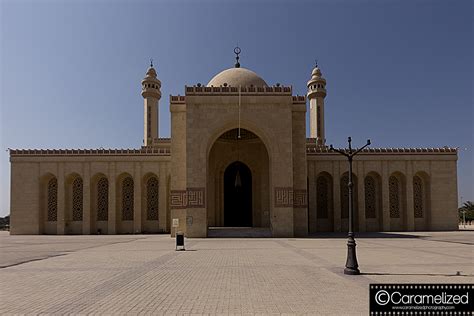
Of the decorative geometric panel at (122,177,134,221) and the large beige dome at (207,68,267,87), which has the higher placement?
the large beige dome at (207,68,267,87)

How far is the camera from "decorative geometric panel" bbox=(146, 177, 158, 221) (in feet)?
92.0

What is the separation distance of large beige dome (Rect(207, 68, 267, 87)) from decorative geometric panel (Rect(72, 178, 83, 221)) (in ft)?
41.2

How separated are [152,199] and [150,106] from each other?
30.7 feet

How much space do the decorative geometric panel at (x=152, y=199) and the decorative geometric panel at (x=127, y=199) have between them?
1.15 metres

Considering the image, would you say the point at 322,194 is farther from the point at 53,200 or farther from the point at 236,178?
the point at 53,200

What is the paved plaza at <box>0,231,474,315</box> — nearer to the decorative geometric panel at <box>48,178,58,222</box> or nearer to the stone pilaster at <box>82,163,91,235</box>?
the stone pilaster at <box>82,163,91,235</box>

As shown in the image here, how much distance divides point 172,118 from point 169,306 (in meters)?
18.8

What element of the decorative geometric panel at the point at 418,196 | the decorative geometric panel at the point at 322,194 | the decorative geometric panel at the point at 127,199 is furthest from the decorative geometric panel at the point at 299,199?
the decorative geometric panel at the point at 127,199

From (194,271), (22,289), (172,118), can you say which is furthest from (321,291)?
(172,118)

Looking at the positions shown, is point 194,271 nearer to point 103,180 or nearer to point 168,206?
point 168,206

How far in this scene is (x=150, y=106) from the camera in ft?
110

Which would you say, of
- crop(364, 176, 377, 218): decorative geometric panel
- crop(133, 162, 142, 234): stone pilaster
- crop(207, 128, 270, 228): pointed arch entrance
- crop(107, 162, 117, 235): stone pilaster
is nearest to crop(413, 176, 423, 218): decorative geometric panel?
crop(364, 176, 377, 218): decorative geometric panel

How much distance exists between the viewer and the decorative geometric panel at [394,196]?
28.2m

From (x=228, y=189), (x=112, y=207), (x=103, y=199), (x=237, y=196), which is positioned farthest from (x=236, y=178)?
(x=103, y=199)
